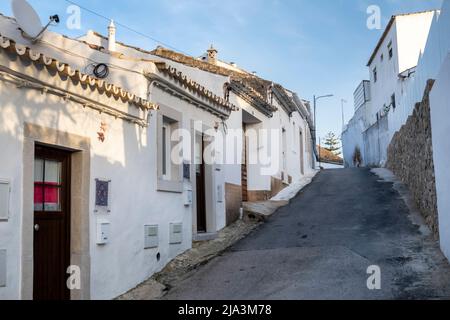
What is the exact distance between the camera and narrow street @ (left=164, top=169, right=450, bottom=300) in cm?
706

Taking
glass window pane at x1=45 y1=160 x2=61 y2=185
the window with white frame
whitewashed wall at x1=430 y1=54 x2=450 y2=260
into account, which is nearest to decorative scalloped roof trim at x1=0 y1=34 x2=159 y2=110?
the window with white frame

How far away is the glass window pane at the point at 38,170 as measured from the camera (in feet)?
20.7

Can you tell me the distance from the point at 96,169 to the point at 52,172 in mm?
689

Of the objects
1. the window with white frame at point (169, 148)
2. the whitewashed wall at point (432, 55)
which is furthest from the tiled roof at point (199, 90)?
the whitewashed wall at point (432, 55)

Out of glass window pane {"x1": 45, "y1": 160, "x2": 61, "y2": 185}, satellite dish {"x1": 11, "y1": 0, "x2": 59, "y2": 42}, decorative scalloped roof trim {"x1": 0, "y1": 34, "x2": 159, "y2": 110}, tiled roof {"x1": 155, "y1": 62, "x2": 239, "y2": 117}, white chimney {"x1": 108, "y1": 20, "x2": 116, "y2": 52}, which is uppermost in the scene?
white chimney {"x1": 108, "y1": 20, "x2": 116, "y2": 52}

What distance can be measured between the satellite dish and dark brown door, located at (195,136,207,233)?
399 cm

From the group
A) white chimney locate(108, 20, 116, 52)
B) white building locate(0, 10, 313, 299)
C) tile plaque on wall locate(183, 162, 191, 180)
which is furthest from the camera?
white chimney locate(108, 20, 116, 52)

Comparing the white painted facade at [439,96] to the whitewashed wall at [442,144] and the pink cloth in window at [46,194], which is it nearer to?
the whitewashed wall at [442,144]

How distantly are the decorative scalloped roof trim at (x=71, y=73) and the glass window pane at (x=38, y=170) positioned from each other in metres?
1.15

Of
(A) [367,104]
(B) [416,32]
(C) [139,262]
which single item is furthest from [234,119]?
(A) [367,104]

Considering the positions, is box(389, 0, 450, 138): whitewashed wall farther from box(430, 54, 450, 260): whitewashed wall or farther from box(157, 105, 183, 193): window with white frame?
box(157, 105, 183, 193): window with white frame
